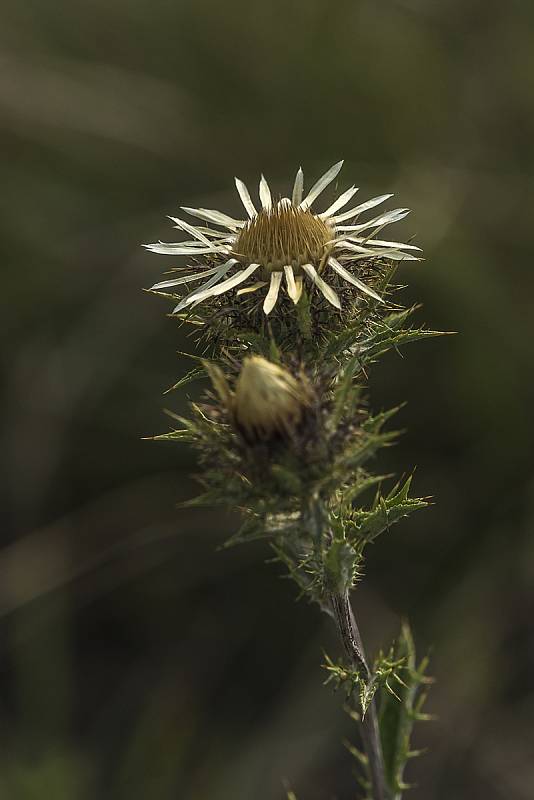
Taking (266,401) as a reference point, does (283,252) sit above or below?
above

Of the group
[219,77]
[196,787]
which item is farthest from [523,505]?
[219,77]

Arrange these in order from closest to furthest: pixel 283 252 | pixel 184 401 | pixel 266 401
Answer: pixel 266 401
pixel 283 252
pixel 184 401

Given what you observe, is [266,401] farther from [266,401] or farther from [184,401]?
[184,401]

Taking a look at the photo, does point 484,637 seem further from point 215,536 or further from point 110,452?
point 110,452

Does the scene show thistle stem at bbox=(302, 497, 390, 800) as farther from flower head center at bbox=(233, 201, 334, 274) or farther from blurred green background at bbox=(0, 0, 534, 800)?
blurred green background at bbox=(0, 0, 534, 800)

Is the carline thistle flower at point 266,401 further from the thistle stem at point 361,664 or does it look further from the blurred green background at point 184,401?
the blurred green background at point 184,401

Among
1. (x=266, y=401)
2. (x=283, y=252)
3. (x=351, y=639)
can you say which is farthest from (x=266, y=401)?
(x=351, y=639)
